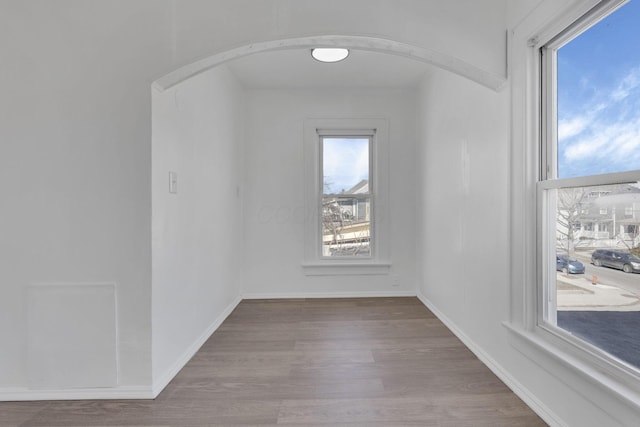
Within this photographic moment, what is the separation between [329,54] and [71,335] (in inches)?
107

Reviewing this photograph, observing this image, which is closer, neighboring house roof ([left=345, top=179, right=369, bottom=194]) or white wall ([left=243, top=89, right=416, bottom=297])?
white wall ([left=243, top=89, right=416, bottom=297])

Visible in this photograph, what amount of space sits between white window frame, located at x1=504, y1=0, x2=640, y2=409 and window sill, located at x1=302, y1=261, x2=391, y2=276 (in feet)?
6.41

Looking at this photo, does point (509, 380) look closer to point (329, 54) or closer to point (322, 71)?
point (329, 54)

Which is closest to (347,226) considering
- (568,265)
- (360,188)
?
(360,188)

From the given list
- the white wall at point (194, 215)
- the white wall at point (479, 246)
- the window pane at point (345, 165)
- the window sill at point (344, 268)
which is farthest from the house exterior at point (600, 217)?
the window pane at point (345, 165)

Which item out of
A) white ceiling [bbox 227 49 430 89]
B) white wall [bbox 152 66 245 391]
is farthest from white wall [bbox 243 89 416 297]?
white wall [bbox 152 66 245 391]

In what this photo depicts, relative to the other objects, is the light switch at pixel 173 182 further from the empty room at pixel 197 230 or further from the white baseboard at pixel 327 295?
the white baseboard at pixel 327 295

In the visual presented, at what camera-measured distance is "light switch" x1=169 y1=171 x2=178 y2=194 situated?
1.96 metres

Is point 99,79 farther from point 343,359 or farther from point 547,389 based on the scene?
point 547,389

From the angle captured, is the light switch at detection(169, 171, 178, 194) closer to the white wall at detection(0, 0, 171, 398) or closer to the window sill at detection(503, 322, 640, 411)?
the white wall at detection(0, 0, 171, 398)

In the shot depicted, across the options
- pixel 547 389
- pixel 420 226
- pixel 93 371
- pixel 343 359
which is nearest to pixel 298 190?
pixel 420 226

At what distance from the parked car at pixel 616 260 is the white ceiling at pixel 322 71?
230 cm

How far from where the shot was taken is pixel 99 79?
68.5 inches

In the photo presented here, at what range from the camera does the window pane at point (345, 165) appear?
381cm
